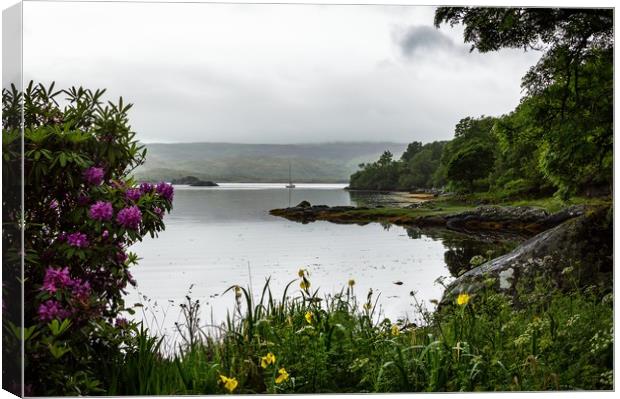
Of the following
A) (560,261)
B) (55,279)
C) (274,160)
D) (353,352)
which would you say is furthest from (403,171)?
(55,279)

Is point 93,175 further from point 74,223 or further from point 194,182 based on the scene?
point 194,182

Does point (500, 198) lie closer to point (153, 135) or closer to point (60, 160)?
point (153, 135)

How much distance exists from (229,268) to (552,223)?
2.05 meters

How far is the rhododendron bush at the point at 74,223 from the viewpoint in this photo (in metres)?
3.84

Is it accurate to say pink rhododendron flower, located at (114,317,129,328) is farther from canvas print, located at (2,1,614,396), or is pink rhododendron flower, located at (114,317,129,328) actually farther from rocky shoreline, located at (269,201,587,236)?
rocky shoreline, located at (269,201,587,236)

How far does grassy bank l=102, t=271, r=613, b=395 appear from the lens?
13.8 ft

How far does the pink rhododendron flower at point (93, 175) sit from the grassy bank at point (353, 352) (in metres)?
0.93

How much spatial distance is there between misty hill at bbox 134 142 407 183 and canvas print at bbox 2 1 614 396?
0.01m

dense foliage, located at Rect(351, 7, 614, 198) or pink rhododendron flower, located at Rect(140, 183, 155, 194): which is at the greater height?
dense foliage, located at Rect(351, 7, 614, 198)

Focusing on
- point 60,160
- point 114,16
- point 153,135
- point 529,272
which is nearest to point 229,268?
point 153,135


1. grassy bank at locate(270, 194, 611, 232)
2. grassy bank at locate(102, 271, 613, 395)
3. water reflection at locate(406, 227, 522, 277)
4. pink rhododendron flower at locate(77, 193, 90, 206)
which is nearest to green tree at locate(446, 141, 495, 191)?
grassy bank at locate(270, 194, 611, 232)

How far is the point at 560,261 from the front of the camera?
4.84 meters

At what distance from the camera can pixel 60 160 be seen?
3.77 metres

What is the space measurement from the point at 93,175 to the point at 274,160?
138 cm
